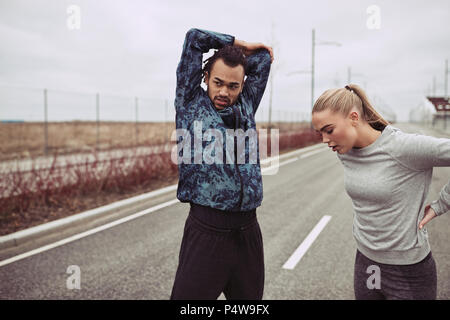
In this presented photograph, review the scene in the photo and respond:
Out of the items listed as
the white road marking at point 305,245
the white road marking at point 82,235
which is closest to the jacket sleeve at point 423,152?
the white road marking at point 305,245

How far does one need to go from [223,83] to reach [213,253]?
764mm

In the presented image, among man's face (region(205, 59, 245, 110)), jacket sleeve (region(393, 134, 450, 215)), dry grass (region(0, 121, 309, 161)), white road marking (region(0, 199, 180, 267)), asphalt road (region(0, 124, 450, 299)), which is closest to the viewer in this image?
jacket sleeve (region(393, 134, 450, 215))

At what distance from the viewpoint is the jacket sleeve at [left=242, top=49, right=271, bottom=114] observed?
185cm

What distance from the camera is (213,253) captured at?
1565 mm

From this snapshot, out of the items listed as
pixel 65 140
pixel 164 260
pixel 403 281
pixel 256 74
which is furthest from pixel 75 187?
pixel 65 140

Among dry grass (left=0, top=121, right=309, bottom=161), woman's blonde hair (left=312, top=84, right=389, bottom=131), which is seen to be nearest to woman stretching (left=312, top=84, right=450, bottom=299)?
woman's blonde hair (left=312, top=84, right=389, bottom=131)

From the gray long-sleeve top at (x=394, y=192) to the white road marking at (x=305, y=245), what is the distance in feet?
7.89

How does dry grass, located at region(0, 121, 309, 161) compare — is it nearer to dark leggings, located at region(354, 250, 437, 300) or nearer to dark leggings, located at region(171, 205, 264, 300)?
dark leggings, located at region(354, 250, 437, 300)

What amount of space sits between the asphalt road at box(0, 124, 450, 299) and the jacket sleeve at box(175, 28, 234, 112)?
2.30 metres

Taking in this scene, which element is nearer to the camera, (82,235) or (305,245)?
(305,245)
